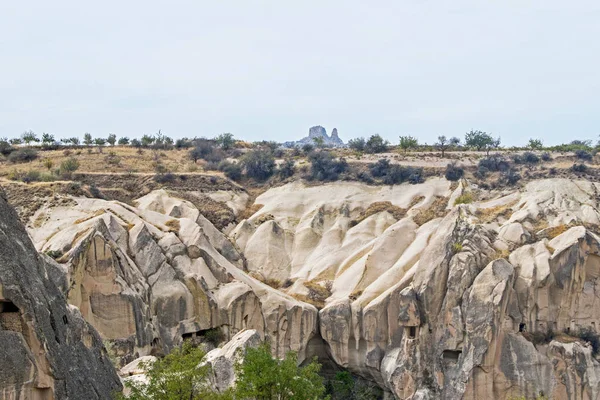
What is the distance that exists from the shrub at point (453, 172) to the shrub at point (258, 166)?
12599 millimetres

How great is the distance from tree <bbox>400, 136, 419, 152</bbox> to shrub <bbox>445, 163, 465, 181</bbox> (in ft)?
35.6

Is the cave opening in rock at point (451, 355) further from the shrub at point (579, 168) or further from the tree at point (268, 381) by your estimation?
the shrub at point (579, 168)

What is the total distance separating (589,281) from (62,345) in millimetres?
29692

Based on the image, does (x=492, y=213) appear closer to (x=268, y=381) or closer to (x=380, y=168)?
(x=380, y=168)

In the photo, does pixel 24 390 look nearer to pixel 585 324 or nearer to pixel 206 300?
pixel 206 300

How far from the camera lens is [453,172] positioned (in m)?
58.5

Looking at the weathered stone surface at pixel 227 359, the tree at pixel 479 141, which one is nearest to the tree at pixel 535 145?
the tree at pixel 479 141

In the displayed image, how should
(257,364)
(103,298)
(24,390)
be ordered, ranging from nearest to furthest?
(24,390), (257,364), (103,298)

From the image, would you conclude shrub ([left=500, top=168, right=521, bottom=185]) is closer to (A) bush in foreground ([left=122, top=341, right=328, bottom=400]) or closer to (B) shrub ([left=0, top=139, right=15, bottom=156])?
(A) bush in foreground ([left=122, top=341, right=328, bottom=400])

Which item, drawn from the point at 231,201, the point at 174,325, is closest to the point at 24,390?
the point at 174,325

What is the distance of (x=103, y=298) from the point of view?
119ft

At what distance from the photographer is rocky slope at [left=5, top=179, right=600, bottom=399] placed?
3884 centimetres

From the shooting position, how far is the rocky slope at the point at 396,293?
38844mm

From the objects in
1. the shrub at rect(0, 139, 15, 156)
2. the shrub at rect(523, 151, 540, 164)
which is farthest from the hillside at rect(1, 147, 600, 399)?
the shrub at rect(0, 139, 15, 156)
